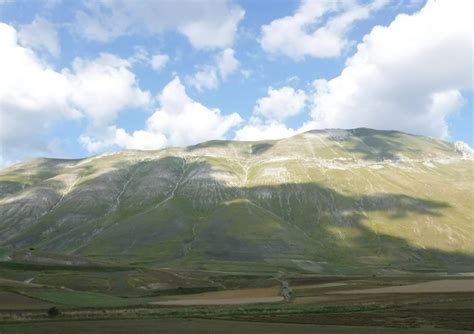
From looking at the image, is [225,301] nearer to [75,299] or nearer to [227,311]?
[227,311]

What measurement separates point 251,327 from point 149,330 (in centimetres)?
1216

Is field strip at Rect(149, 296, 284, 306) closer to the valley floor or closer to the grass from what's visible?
the valley floor

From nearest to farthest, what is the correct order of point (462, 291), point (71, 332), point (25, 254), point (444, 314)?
1. point (71, 332)
2. point (444, 314)
3. point (462, 291)
4. point (25, 254)

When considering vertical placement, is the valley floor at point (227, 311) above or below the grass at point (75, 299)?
below

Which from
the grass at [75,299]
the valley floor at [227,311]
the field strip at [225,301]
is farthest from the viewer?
the field strip at [225,301]

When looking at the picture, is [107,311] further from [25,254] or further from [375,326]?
[25,254]

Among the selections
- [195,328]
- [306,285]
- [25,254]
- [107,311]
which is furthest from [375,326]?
[25,254]

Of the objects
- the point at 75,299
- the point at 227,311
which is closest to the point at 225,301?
the point at 227,311

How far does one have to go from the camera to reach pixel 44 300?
8838cm

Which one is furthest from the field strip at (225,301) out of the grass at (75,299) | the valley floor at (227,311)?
the grass at (75,299)

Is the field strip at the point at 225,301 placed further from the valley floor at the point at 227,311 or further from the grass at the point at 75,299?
the grass at the point at 75,299

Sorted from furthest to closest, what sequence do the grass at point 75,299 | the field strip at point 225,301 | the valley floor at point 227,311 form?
the field strip at point 225,301, the grass at point 75,299, the valley floor at point 227,311

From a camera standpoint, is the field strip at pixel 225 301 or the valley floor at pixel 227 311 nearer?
the valley floor at pixel 227 311

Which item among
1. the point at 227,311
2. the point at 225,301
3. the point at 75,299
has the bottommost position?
the point at 227,311
